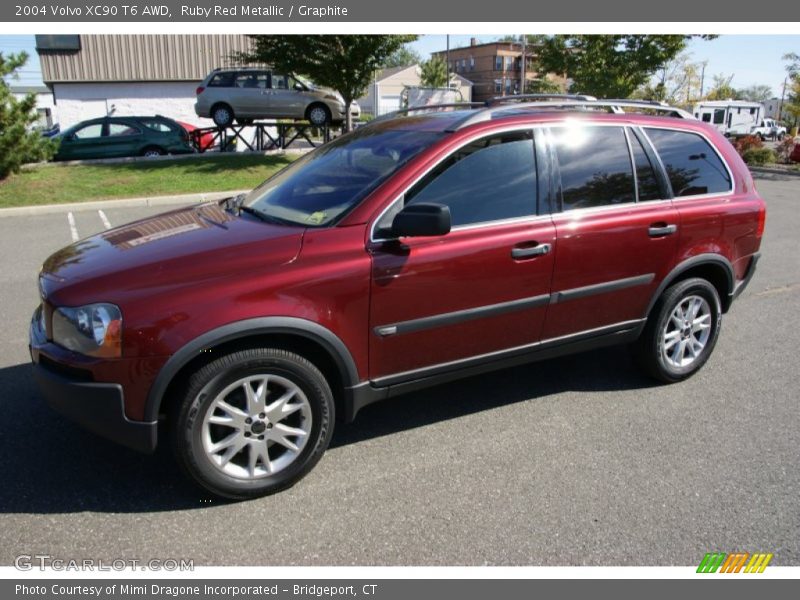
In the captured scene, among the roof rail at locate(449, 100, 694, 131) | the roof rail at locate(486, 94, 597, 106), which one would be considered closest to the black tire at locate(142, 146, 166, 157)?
the roof rail at locate(486, 94, 597, 106)

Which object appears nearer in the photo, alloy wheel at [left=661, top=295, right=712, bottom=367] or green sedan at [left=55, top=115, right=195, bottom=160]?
alloy wheel at [left=661, top=295, right=712, bottom=367]

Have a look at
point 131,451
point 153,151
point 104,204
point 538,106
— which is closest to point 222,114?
point 153,151

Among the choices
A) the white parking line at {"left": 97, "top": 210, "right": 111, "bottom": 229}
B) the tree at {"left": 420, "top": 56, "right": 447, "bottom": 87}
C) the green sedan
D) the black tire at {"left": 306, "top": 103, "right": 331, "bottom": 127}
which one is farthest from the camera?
the tree at {"left": 420, "top": 56, "right": 447, "bottom": 87}

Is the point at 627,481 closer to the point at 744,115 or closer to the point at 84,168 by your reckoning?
the point at 84,168

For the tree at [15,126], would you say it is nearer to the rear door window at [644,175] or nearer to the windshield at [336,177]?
the windshield at [336,177]

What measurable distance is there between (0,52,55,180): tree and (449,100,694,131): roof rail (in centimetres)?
1237

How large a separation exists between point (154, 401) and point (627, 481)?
7.66 feet

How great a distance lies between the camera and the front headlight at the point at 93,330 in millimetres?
2768

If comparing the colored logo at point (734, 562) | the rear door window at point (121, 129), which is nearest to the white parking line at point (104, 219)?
the rear door window at point (121, 129)

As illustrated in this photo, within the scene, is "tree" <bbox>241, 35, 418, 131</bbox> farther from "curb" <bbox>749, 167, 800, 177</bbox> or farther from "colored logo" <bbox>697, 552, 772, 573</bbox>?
"colored logo" <bbox>697, 552, 772, 573</bbox>

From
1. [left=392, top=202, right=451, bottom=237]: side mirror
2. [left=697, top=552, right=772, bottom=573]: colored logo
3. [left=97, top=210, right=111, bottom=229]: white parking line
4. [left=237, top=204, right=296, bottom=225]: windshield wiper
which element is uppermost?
[left=392, top=202, right=451, bottom=237]: side mirror

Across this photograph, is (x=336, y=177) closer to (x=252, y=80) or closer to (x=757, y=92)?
(x=252, y=80)

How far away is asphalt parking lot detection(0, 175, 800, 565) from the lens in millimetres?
2809

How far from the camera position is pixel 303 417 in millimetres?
3182
